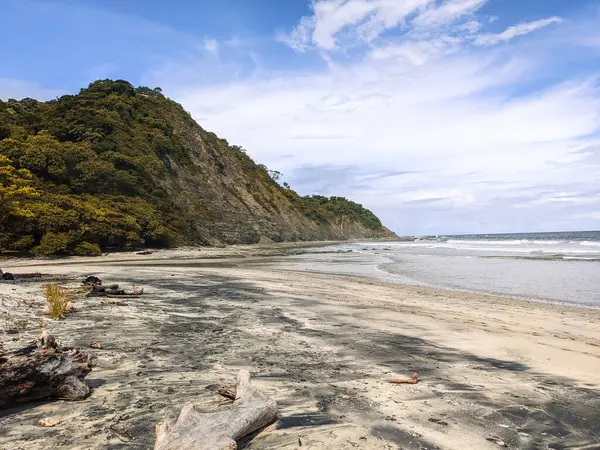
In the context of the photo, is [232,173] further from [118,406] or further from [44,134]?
[118,406]

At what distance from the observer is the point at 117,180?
39.7 m

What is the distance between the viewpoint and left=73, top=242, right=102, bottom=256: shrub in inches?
1085

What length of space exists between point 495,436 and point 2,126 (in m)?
45.2

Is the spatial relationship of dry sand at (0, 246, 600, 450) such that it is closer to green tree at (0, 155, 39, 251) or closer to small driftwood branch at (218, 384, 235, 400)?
small driftwood branch at (218, 384, 235, 400)

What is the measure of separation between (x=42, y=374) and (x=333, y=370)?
3586 millimetres

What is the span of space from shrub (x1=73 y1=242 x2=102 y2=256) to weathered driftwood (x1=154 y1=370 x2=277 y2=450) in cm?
2753

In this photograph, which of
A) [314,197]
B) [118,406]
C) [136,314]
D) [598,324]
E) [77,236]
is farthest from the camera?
[314,197]

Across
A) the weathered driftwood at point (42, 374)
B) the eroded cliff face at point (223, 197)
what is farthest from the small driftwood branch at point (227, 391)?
the eroded cliff face at point (223, 197)

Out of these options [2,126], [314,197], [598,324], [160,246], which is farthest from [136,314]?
[314,197]

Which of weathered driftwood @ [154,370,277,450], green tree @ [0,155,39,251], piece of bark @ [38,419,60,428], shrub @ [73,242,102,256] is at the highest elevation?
green tree @ [0,155,39,251]

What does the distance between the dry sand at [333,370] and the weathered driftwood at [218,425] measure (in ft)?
0.62

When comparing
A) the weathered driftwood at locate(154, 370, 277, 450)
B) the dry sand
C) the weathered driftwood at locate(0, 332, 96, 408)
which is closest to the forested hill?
the dry sand

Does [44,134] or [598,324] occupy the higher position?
[44,134]

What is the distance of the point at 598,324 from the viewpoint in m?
10.2
